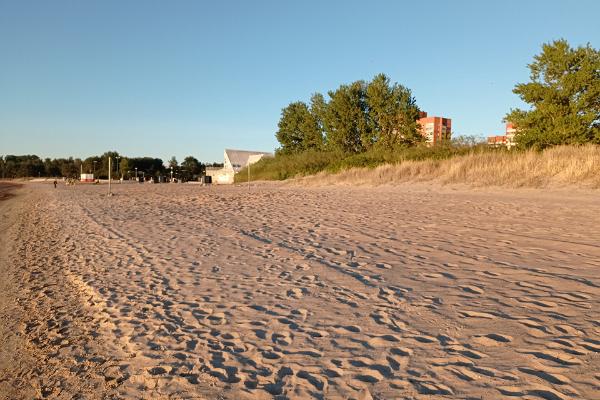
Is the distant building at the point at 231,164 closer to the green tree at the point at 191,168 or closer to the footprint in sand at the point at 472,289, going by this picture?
the green tree at the point at 191,168

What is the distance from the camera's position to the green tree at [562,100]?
21.4m

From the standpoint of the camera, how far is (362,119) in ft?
127

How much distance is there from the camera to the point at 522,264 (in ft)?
17.7

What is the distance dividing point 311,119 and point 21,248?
38.4 metres

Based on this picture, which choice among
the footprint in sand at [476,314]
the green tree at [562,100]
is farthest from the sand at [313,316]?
the green tree at [562,100]

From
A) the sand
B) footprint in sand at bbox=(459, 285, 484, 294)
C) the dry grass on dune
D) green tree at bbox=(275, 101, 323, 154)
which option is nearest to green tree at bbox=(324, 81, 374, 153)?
green tree at bbox=(275, 101, 323, 154)

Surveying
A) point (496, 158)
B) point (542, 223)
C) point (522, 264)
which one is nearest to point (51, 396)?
point (522, 264)

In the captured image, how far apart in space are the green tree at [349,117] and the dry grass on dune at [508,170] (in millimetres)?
14328

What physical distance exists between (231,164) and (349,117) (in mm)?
38579

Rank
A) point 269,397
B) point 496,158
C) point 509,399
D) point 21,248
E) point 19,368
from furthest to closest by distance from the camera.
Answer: point 496,158, point 21,248, point 19,368, point 269,397, point 509,399

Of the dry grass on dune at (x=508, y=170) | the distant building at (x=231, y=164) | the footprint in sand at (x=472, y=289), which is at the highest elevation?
the distant building at (x=231, y=164)

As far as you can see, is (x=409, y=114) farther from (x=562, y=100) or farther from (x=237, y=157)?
(x=237, y=157)

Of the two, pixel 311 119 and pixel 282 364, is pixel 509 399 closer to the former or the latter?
pixel 282 364

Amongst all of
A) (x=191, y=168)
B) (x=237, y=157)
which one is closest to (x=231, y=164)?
(x=237, y=157)
